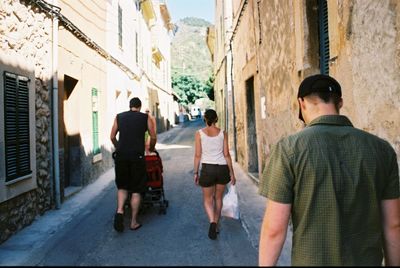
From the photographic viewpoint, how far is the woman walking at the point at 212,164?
5.33m

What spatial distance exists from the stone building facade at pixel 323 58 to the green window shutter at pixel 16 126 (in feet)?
11.7

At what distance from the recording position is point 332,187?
1754 mm

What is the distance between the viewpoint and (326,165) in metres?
1.77

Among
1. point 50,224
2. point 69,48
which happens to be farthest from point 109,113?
point 50,224

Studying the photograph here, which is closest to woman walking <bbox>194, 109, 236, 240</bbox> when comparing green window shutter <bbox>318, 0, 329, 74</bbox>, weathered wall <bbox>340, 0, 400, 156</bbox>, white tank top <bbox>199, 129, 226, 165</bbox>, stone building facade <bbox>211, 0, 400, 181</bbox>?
white tank top <bbox>199, 129, 226, 165</bbox>

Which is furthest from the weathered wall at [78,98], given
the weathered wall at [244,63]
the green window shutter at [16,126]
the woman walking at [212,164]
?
the weathered wall at [244,63]

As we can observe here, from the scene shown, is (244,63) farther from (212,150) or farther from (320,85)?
(320,85)

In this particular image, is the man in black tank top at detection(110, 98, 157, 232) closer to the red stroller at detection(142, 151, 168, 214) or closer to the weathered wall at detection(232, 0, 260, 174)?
the red stroller at detection(142, 151, 168, 214)

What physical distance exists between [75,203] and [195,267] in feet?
22.5

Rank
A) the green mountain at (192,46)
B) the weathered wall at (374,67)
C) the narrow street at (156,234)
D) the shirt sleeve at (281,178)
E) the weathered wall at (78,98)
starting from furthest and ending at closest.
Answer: the green mountain at (192,46), the weathered wall at (78,98), the weathered wall at (374,67), the shirt sleeve at (281,178), the narrow street at (156,234)

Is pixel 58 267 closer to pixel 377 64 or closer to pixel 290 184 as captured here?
pixel 290 184

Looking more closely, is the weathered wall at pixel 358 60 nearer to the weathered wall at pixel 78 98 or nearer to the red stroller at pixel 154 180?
the red stroller at pixel 154 180

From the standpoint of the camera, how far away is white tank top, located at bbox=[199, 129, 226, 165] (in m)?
5.36

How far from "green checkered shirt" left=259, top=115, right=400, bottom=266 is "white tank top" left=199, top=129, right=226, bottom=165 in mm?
3459
